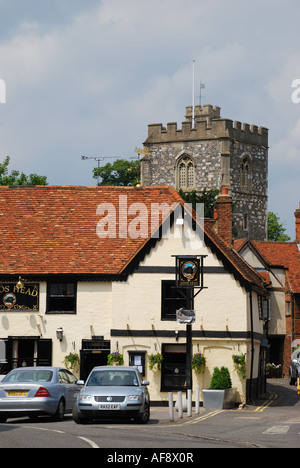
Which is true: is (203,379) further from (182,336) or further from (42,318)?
(42,318)

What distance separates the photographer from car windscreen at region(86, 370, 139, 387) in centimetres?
2588

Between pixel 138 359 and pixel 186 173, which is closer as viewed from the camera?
pixel 138 359

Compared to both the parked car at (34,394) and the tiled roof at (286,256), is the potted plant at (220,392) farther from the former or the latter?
the tiled roof at (286,256)

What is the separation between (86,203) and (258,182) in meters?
52.9

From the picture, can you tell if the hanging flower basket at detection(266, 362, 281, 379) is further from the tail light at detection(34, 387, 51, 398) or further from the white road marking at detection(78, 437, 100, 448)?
the white road marking at detection(78, 437, 100, 448)

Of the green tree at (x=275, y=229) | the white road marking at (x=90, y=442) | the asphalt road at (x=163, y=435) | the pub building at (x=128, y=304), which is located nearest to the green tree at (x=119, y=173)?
the green tree at (x=275, y=229)

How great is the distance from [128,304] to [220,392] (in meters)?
5.34

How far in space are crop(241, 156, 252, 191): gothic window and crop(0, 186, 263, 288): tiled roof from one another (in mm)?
47946

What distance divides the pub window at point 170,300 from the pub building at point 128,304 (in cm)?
4

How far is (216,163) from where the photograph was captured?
8938 cm

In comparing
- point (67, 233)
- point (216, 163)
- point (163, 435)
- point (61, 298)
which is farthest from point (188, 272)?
point (216, 163)

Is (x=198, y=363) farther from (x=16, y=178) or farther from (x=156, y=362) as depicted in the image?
(x=16, y=178)

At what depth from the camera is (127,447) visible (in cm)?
1786
